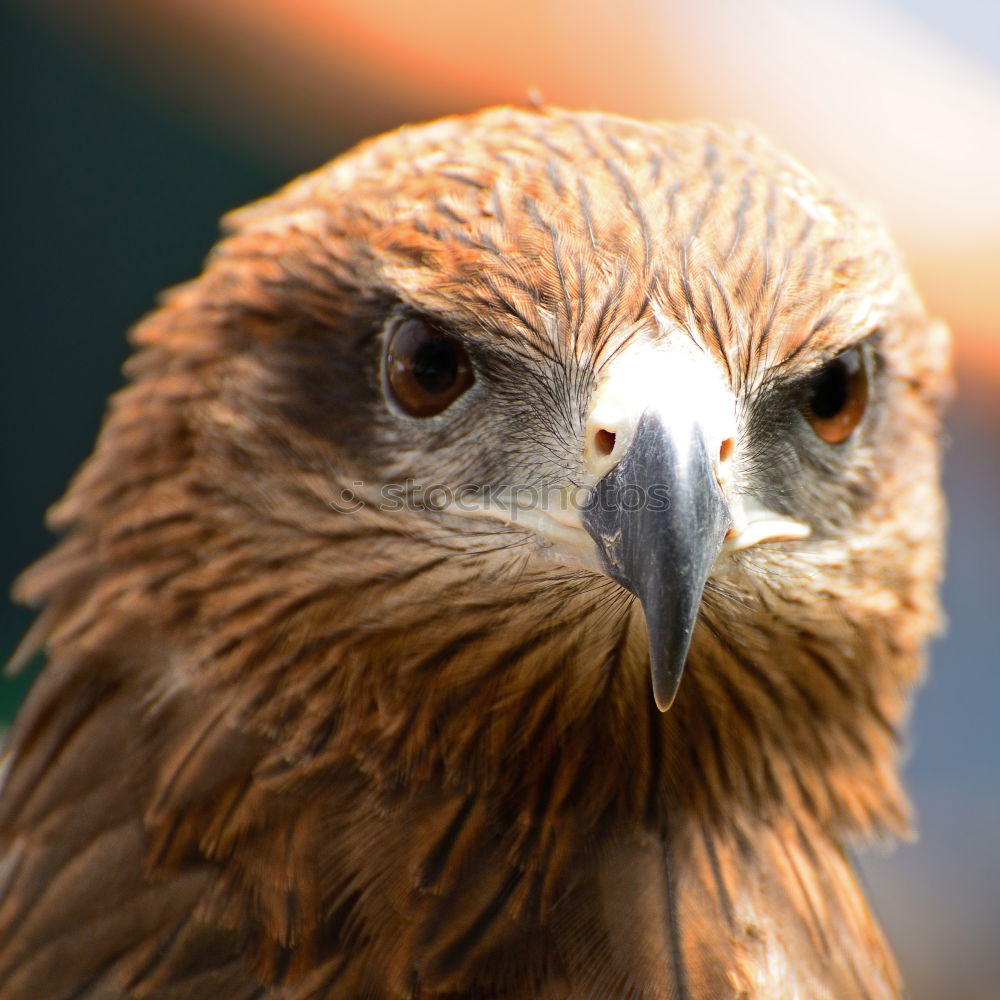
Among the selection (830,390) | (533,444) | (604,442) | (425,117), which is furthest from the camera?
(425,117)

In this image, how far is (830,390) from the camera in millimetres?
1715

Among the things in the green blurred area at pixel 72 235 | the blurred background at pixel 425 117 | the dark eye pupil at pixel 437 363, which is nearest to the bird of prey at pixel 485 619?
the dark eye pupil at pixel 437 363

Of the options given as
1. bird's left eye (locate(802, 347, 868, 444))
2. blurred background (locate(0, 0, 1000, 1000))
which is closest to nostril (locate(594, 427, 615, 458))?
bird's left eye (locate(802, 347, 868, 444))

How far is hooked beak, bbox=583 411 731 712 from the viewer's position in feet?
4.31

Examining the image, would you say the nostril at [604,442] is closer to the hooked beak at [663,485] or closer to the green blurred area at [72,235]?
the hooked beak at [663,485]

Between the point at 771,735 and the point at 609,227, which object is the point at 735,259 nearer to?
the point at 609,227

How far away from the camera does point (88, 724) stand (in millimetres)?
1775

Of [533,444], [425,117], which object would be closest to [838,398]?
[533,444]

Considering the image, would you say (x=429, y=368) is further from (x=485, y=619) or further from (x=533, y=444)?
(x=485, y=619)

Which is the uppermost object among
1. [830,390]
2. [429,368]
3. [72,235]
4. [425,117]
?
[425,117]

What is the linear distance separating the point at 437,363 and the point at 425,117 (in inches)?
57.3

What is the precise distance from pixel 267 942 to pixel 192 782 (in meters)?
0.23

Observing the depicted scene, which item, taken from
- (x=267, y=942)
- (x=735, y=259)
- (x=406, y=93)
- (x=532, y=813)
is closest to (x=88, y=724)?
(x=267, y=942)

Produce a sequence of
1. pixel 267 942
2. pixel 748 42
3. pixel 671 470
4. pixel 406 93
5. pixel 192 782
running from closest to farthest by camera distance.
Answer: pixel 671 470
pixel 267 942
pixel 192 782
pixel 406 93
pixel 748 42
